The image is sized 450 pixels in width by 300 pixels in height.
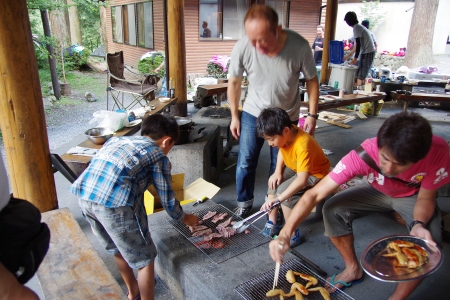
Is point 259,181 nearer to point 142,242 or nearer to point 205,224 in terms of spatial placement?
point 205,224

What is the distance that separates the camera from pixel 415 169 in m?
2.32

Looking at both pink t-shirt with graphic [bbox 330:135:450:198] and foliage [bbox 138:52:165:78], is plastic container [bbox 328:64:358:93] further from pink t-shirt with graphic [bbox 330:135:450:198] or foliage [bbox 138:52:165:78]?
foliage [bbox 138:52:165:78]

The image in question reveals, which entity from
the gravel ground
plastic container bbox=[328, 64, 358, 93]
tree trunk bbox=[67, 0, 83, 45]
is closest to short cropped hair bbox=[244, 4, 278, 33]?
the gravel ground

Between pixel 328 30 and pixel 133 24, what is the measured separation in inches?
385

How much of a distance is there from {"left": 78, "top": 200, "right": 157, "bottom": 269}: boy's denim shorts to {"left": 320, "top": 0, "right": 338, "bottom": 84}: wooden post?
874cm

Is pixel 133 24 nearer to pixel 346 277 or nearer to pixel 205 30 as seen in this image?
pixel 205 30

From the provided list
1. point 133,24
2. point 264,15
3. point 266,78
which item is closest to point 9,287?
point 264,15

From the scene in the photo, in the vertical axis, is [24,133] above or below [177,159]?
above

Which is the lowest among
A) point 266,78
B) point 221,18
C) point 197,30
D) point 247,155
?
point 247,155

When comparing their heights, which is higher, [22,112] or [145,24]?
[145,24]

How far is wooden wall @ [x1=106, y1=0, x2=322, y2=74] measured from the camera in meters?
13.0

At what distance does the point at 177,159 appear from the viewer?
14.8 feet

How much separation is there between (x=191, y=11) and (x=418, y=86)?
8.08 metres

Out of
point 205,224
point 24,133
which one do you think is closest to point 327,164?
point 205,224
